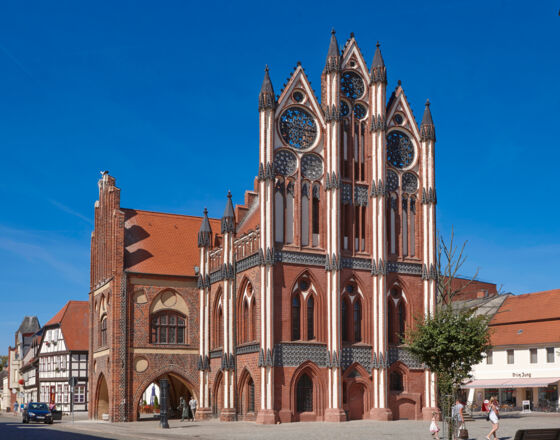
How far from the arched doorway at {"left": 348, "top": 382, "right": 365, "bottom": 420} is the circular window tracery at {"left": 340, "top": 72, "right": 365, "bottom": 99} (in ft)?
55.9

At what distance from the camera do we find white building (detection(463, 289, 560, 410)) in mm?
62219

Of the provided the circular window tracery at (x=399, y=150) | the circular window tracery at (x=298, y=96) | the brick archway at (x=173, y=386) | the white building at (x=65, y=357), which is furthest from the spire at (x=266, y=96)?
the white building at (x=65, y=357)

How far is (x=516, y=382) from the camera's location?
63.9 m

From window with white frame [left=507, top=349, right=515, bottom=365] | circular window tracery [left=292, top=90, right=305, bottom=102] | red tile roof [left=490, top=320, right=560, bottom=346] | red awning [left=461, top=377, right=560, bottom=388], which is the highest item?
circular window tracery [left=292, top=90, right=305, bottom=102]

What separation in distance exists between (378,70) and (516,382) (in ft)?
95.3

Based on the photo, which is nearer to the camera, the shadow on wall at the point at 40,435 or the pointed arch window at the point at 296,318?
the shadow on wall at the point at 40,435

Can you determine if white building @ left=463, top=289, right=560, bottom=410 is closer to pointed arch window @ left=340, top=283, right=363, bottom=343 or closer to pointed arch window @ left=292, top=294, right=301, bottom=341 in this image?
pointed arch window @ left=340, top=283, right=363, bottom=343

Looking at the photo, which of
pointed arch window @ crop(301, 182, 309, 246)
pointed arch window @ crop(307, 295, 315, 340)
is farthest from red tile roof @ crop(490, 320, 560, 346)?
pointed arch window @ crop(301, 182, 309, 246)

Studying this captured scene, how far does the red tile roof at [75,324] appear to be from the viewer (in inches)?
3044

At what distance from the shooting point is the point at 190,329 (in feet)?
179

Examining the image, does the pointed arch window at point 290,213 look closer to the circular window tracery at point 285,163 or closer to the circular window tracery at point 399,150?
the circular window tracery at point 285,163

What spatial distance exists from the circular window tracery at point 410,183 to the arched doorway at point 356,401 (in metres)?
12.1

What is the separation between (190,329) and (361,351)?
13475mm

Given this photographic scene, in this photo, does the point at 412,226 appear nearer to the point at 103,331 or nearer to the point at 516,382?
the point at 516,382
